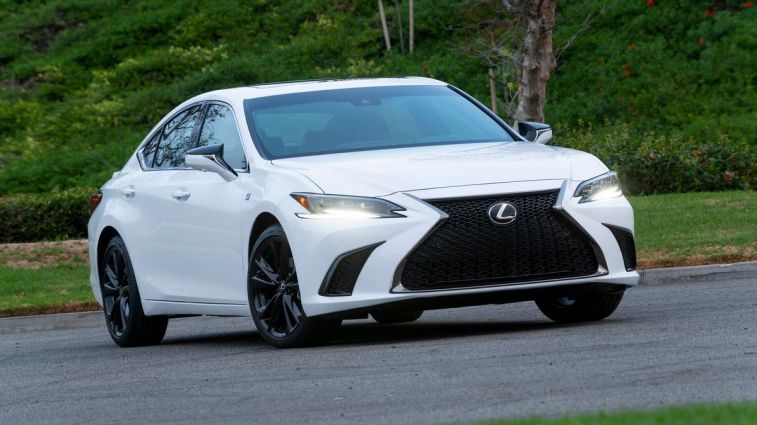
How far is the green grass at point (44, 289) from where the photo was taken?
1481 centimetres

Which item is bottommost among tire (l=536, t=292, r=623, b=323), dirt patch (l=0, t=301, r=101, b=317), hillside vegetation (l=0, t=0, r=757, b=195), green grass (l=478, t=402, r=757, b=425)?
hillside vegetation (l=0, t=0, r=757, b=195)

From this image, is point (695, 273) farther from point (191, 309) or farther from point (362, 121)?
point (191, 309)

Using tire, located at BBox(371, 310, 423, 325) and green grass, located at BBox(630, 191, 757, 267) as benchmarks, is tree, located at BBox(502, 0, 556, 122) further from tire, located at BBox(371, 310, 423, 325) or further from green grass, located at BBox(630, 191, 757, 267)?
tire, located at BBox(371, 310, 423, 325)

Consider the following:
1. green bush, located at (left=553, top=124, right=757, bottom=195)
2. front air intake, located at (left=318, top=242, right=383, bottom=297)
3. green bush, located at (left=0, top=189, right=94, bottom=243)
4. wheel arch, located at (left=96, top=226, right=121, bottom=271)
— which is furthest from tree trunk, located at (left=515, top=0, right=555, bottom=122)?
front air intake, located at (left=318, top=242, right=383, bottom=297)

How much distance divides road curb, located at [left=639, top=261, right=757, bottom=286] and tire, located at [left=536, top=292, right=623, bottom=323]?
404cm

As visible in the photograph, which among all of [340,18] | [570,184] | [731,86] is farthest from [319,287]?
[340,18]

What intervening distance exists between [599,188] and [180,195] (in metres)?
2.91

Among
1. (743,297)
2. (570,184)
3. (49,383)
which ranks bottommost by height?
(743,297)

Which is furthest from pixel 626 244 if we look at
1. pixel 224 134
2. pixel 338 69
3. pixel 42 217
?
pixel 338 69

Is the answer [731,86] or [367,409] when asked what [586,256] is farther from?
[731,86]

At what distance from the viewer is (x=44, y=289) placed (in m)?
16.6

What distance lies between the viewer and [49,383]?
8.61 m

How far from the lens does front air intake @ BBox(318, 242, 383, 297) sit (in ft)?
27.6

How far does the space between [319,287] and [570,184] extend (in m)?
1.59
